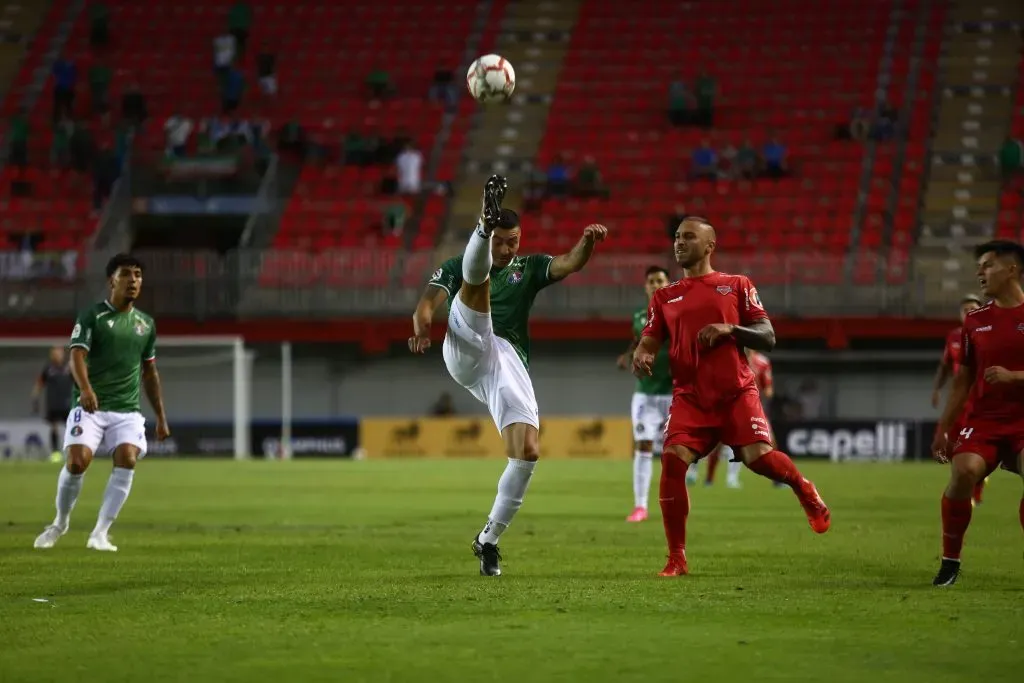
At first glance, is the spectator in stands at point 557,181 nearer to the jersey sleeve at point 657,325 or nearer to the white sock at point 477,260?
the jersey sleeve at point 657,325

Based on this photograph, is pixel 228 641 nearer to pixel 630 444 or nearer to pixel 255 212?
pixel 630 444

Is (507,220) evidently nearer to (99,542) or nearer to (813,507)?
(813,507)

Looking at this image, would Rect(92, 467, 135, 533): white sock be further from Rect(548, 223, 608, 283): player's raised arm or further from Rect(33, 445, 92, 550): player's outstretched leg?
Rect(548, 223, 608, 283): player's raised arm

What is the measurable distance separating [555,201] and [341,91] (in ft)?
28.1

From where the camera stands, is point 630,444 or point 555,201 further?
point 555,201

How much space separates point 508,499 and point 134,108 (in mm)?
34812

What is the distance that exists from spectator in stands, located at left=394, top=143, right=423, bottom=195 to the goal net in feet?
19.2

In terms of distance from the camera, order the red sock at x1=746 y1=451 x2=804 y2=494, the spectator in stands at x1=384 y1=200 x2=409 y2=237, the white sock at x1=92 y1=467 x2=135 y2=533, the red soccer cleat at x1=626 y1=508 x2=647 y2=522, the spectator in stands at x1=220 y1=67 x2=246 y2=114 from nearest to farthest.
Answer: the red sock at x1=746 y1=451 x2=804 y2=494
the white sock at x1=92 y1=467 x2=135 y2=533
the red soccer cleat at x1=626 y1=508 x2=647 y2=522
the spectator in stands at x1=384 y1=200 x2=409 y2=237
the spectator in stands at x1=220 y1=67 x2=246 y2=114

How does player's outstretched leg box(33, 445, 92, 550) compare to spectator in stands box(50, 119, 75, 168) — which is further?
spectator in stands box(50, 119, 75, 168)

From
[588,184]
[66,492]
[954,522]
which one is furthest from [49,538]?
[588,184]

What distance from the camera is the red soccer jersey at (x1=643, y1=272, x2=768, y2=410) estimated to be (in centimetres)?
1030

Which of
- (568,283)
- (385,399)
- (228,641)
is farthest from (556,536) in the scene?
(385,399)

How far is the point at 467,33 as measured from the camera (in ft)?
152

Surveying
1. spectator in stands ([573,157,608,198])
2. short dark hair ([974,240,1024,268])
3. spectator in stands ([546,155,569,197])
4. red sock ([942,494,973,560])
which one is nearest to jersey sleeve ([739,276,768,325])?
short dark hair ([974,240,1024,268])
